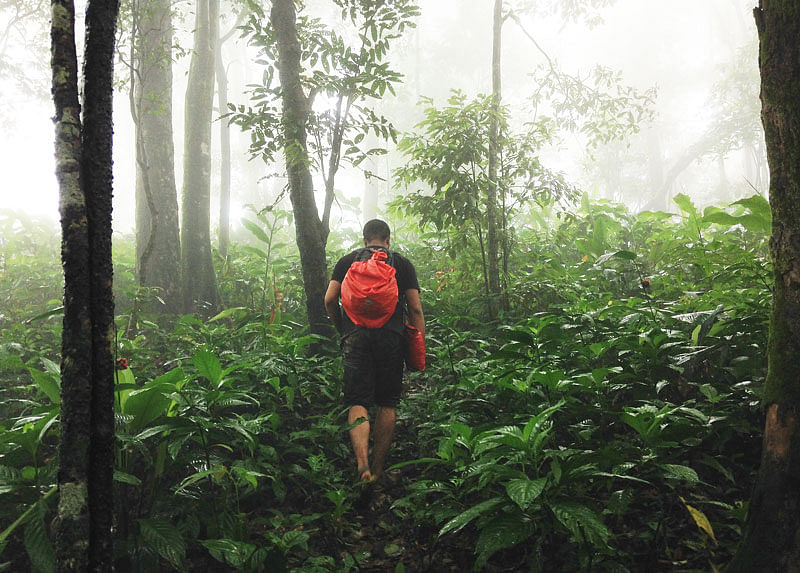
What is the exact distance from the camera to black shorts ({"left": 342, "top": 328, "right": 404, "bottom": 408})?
3766 mm

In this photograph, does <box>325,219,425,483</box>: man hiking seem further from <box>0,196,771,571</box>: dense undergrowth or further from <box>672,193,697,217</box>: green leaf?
<box>672,193,697,217</box>: green leaf

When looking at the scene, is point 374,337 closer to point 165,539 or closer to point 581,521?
point 165,539

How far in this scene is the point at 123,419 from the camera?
2.46 m

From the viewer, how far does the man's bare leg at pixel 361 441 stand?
3.28 m

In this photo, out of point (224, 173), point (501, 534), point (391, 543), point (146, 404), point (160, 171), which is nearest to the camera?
point (501, 534)

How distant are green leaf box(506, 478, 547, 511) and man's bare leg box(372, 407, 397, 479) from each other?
1.51 m

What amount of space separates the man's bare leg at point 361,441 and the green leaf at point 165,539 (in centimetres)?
123

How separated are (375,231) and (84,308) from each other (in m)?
2.95

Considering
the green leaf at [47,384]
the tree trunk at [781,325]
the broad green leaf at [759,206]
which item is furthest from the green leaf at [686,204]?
the green leaf at [47,384]

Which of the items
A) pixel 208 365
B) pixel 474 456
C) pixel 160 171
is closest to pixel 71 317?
pixel 208 365

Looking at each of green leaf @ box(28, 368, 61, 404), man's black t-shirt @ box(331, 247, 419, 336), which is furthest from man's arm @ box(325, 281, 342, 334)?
green leaf @ box(28, 368, 61, 404)

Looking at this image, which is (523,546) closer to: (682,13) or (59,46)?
(59,46)

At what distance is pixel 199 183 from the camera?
24.7 ft

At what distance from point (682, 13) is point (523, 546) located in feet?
155
